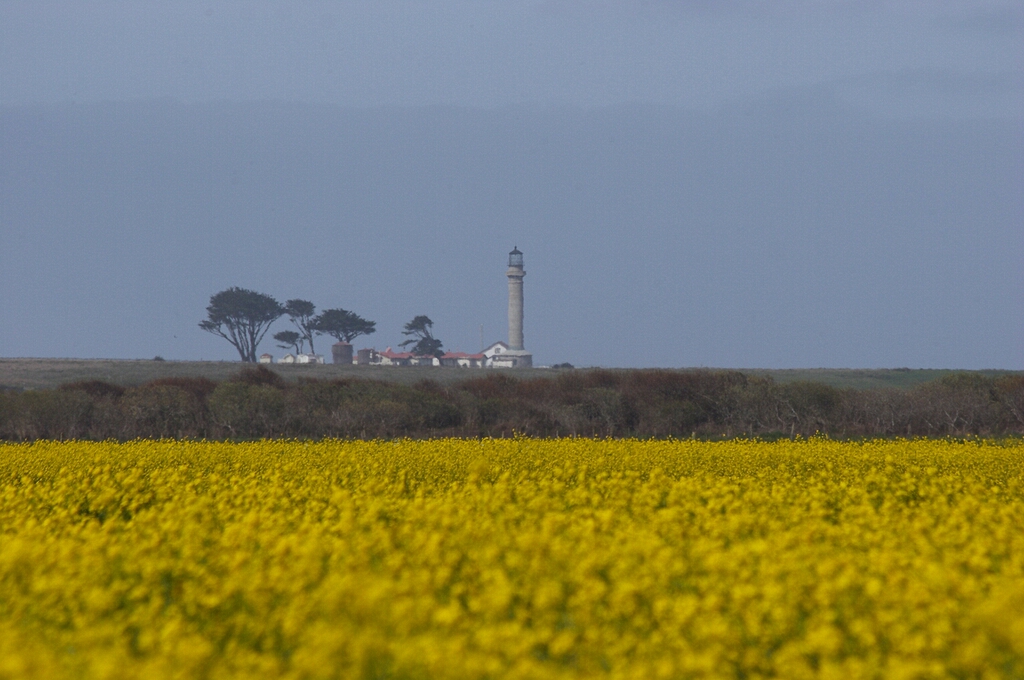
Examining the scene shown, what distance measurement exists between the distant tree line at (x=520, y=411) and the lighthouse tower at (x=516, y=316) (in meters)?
52.1

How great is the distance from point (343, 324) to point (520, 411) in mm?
58551

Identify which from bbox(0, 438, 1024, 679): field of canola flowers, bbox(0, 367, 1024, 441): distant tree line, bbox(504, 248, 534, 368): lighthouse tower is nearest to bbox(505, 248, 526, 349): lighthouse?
bbox(504, 248, 534, 368): lighthouse tower

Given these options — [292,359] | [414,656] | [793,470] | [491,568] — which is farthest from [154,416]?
Result: [292,359]

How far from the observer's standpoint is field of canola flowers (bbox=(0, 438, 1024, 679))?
3.98m

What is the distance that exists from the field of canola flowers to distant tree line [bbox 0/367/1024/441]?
16411 mm

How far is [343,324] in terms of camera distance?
83.2 metres

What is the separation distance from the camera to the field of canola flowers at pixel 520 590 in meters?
3.98

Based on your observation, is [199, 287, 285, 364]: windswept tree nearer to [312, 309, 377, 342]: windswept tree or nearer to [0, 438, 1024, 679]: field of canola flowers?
[312, 309, 377, 342]: windswept tree

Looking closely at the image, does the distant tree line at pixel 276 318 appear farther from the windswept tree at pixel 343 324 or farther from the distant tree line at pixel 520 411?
the distant tree line at pixel 520 411

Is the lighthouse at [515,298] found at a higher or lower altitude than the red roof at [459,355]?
higher

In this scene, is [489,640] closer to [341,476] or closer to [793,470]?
[341,476]

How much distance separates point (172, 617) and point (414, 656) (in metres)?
1.72

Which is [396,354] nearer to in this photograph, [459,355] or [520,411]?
[459,355]

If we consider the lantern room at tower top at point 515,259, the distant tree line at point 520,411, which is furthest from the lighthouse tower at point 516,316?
the distant tree line at point 520,411
